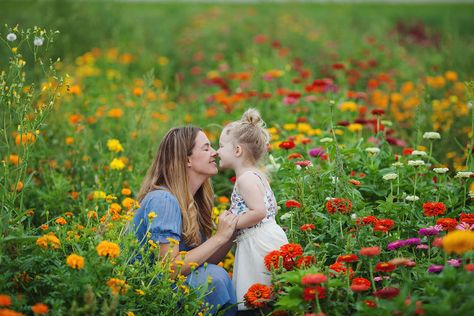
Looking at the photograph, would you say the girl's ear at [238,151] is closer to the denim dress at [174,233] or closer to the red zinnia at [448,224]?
the denim dress at [174,233]

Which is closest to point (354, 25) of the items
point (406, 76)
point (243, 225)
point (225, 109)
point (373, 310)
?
point (406, 76)

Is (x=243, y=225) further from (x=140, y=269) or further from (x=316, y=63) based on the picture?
(x=316, y=63)

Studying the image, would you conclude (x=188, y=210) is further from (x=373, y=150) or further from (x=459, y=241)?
(x=459, y=241)

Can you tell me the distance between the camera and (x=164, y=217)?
327 cm

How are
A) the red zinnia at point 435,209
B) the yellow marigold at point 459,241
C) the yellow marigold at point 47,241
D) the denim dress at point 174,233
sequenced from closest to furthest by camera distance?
the yellow marigold at point 459,241 < the yellow marigold at point 47,241 < the red zinnia at point 435,209 < the denim dress at point 174,233

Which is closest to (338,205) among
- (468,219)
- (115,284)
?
(468,219)

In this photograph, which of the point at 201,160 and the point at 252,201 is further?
the point at 201,160

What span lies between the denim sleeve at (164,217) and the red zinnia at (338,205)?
820 mm

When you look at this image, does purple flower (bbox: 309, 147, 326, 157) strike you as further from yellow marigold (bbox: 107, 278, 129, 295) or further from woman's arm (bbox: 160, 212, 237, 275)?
yellow marigold (bbox: 107, 278, 129, 295)

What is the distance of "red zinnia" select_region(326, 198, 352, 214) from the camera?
3.12m

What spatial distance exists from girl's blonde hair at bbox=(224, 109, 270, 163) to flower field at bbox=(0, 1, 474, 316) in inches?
8.6

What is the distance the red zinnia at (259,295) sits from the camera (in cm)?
290

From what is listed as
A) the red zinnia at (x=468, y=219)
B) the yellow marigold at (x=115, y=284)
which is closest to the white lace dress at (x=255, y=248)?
the yellow marigold at (x=115, y=284)

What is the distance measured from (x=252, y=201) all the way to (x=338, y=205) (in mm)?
477
